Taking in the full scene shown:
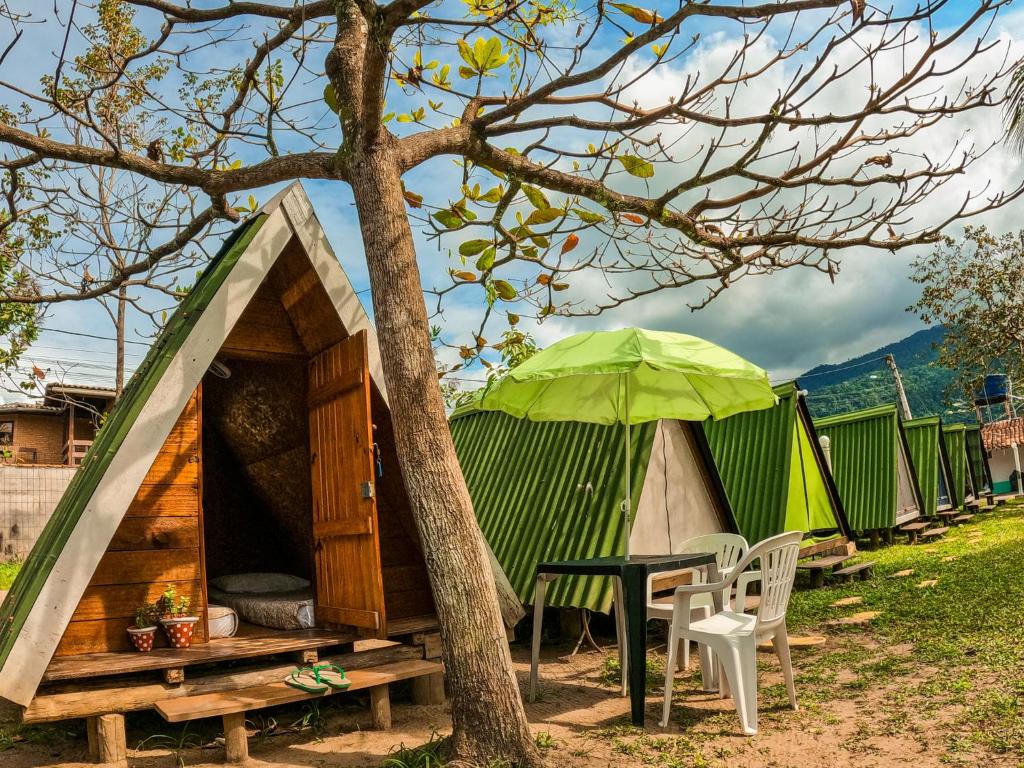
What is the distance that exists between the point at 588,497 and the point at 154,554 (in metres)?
3.96

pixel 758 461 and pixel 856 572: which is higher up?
pixel 758 461

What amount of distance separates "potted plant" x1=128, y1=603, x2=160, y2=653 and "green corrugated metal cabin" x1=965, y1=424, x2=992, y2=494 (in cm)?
2316

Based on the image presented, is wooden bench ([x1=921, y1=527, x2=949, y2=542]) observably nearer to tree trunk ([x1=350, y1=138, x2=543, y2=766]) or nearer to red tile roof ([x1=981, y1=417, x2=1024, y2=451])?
tree trunk ([x1=350, y1=138, x2=543, y2=766])

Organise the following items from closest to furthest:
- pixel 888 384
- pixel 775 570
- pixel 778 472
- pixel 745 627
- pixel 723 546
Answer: pixel 745 627 < pixel 775 570 < pixel 723 546 < pixel 778 472 < pixel 888 384

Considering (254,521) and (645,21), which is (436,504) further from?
(254,521)

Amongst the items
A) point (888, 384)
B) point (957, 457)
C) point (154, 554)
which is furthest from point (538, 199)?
point (888, 384)

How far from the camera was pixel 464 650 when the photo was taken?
408 cm

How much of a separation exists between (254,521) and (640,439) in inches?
160

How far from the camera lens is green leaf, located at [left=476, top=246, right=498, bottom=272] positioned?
5.75m

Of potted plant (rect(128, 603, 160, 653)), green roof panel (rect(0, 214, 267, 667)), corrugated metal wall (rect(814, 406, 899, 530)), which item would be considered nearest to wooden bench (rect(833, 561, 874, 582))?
corrugated metal wall (rect(814, 406, 899, 530))

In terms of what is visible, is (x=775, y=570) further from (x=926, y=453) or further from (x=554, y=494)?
(x=926, y=453)

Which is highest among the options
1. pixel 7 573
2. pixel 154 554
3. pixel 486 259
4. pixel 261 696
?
pixel 486 259

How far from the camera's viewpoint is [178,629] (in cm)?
534

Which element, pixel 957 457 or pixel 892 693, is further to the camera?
pixel 957 457
